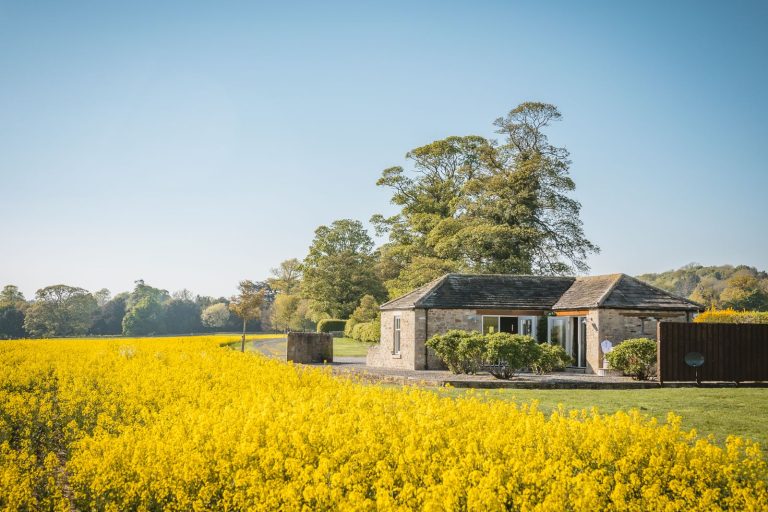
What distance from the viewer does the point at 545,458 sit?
7.32 metres

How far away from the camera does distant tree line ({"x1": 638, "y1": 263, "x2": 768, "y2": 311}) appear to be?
5625cm

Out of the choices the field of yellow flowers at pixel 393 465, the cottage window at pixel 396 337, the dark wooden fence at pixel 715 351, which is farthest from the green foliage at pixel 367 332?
the field of yellow flowers at pixel 393 465

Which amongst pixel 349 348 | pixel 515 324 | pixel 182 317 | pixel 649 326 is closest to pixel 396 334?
pixel 515 324

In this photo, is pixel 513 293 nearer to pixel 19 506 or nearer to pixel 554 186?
pixel 554 186

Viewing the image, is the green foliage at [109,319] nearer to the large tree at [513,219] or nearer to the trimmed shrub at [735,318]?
the large tree at [513,219]

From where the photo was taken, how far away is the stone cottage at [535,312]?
24.1 metres

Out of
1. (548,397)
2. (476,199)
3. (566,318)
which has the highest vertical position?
(476,199)

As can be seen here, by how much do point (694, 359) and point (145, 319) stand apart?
71709 millimetres

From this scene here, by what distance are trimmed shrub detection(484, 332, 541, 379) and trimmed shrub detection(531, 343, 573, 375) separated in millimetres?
445

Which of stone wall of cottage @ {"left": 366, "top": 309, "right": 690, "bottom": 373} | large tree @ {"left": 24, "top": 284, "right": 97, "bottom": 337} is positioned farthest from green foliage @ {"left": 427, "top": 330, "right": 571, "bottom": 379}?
large tree @ {"left": 24, "top": 284, "right": 97, "bottom": 337}

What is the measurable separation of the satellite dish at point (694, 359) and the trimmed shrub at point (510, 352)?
447 centimetres

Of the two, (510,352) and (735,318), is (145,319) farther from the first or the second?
(510,352)

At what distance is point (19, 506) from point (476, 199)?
128ft

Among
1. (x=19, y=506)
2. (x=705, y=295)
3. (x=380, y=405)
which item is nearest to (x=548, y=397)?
(x=380, y=405)
